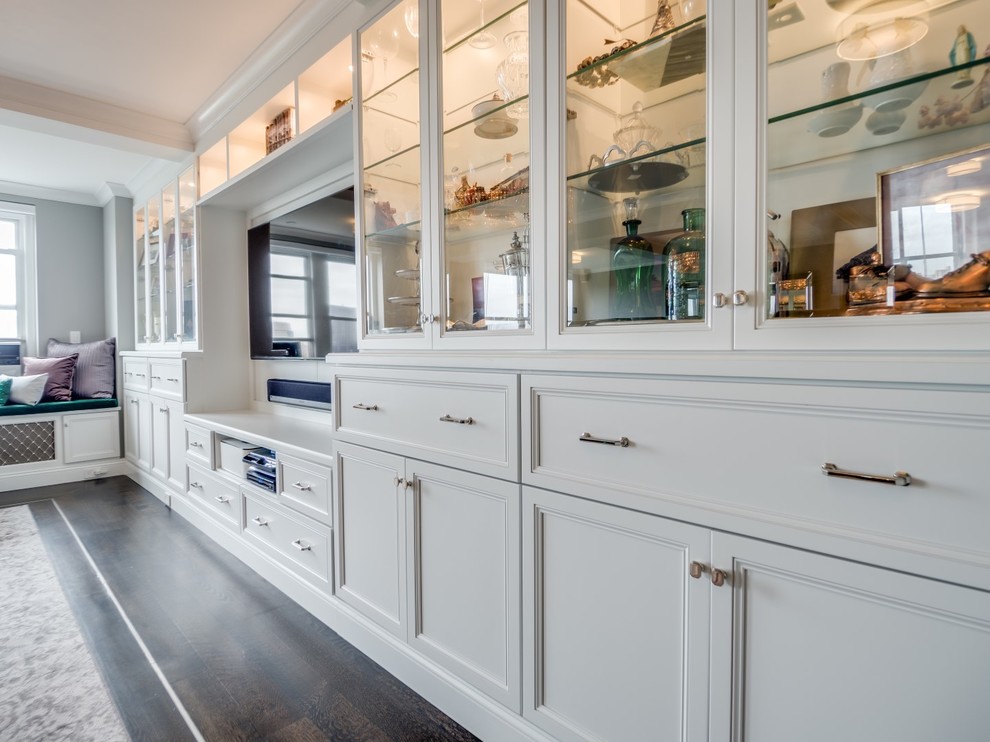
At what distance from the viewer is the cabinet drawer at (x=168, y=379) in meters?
3.46

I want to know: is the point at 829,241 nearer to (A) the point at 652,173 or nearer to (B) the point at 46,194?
(A) the point at 652,173

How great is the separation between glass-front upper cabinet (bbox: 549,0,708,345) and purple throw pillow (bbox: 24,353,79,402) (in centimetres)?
491

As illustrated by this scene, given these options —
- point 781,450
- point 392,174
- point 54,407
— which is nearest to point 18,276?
point 54,407

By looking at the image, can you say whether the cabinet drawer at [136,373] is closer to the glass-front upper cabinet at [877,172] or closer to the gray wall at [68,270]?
the gray wall at [68,270]

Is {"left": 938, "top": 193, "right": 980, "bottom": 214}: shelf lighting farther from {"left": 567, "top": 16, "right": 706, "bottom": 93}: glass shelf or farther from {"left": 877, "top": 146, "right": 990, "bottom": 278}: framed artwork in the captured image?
{"left": 567, "top": 16, "right": 706, "bottom": 93}: glass shelf

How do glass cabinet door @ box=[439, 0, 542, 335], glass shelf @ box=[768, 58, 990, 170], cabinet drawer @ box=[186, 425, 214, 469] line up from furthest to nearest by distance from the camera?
cabinet drawer @ box=[186, 425, 214, 469] → glass cabinet door @ box=[439, 0, 542, 335] → glass shelf @ box=[768, 58, 990, 170]

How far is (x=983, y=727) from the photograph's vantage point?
755 mm

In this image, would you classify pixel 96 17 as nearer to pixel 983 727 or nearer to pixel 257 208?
pixel 257 208

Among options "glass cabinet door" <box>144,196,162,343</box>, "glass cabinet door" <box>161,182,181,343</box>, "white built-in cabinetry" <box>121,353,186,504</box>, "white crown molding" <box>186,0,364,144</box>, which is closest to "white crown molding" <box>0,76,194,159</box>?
"white crown molding" <box>186,0,364,144</box>

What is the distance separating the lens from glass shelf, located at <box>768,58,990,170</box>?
895mm

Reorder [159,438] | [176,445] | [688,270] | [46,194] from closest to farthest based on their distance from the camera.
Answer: [688,270] < [176,445] < [159,438] < [46,194]

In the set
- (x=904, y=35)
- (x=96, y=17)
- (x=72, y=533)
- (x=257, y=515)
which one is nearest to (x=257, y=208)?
(x=96, y=17)

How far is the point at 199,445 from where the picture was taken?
3.22m

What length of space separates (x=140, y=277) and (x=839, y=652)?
17.5 feet
